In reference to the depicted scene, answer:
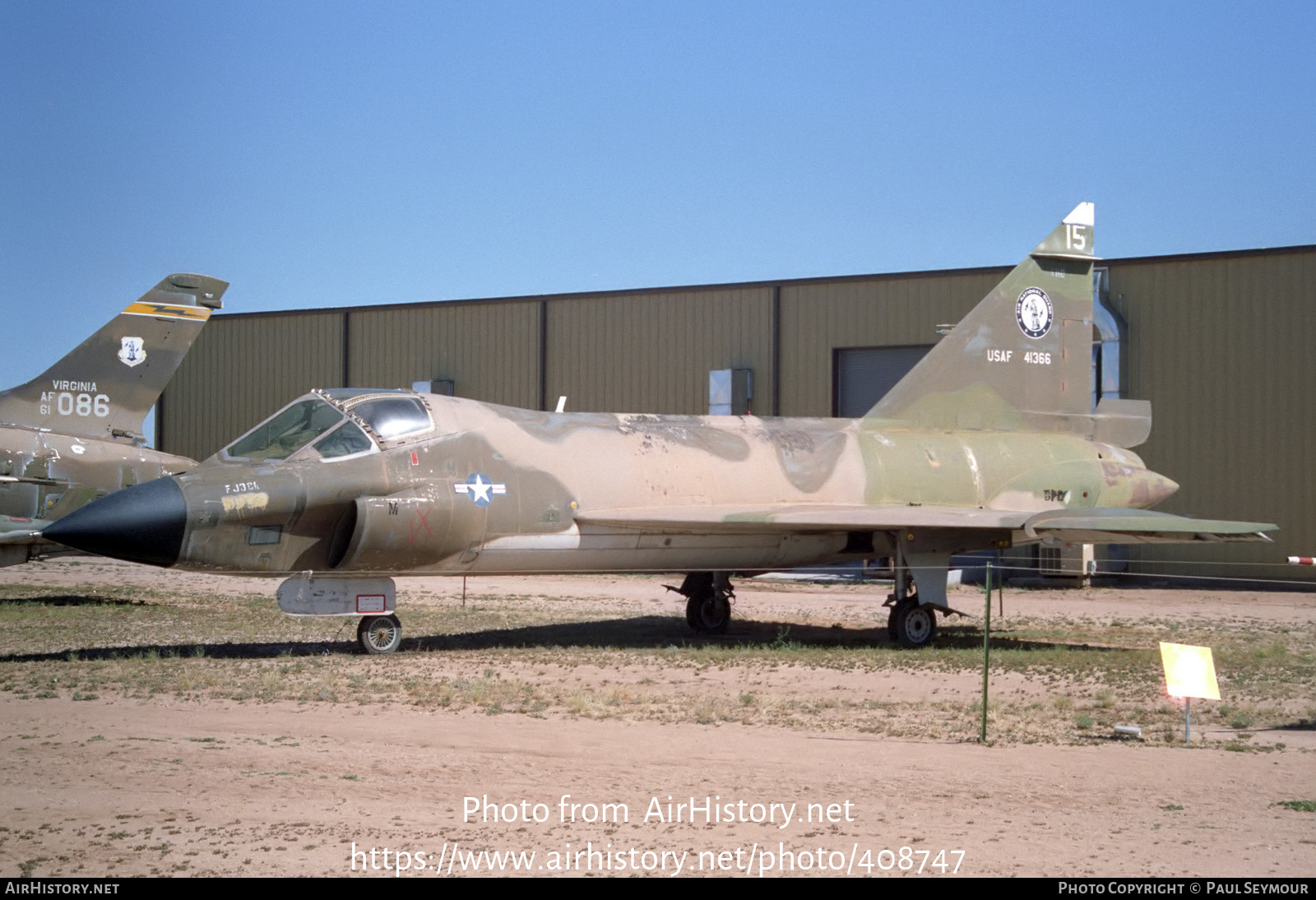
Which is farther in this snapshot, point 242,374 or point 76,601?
point 242,374

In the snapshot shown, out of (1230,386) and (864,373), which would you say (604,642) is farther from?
(1230,386)

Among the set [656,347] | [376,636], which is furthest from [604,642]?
[656,347]

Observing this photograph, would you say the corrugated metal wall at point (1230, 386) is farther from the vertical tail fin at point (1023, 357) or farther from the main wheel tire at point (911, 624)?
the main wheel tire at point (911, 624)

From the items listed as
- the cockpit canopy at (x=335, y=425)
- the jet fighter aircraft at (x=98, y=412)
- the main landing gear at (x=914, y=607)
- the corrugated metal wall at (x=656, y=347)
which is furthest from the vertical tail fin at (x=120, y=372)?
the main landing gear at (x=914, y=607)

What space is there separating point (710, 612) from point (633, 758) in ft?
27.1

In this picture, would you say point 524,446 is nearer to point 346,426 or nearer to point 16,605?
point 346,426

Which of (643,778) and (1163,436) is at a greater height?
(1163,436)

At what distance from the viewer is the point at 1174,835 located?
627 centimetres

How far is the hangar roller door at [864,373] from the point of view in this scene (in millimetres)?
29672

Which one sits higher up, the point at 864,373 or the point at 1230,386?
the point at 864,373

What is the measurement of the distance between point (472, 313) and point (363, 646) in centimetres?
2170

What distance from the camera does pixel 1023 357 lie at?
17953 millimetres
